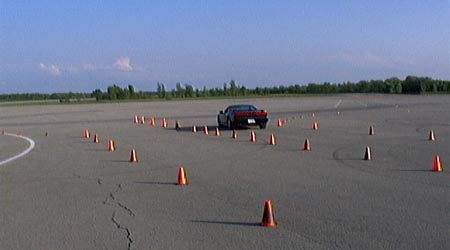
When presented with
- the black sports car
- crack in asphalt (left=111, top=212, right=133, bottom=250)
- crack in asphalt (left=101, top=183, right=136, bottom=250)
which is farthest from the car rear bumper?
crack in asphalt (left=111, top=212, right=133, bottom=250)

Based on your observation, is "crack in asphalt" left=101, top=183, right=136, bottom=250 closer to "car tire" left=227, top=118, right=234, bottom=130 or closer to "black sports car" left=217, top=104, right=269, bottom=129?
"black sports car" left=217, top=104, right=269, bottom=129

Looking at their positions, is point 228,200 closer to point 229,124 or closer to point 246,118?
point 246,118

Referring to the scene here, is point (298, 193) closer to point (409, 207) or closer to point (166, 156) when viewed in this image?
point (409, 207)

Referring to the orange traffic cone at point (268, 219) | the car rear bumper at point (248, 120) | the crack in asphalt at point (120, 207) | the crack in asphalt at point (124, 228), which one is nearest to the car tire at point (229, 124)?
the car rear bumper at point (248, 120)

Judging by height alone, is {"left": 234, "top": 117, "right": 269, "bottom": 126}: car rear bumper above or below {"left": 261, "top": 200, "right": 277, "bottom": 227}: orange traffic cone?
below

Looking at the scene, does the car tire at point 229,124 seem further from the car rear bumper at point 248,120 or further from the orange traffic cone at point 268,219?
the orange traffic cone at point 268,219

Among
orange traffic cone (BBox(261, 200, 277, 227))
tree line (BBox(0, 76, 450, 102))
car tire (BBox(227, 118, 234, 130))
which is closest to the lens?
orange traffic cone (BBox(261, 200, 277, 227))

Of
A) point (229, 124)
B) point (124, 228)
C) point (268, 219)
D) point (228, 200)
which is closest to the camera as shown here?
point (268, 219)

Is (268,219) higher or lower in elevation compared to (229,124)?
higher

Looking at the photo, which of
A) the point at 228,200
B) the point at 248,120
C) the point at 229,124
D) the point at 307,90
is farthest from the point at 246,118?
the point at 307,90

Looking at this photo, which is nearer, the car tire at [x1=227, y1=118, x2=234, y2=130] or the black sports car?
the black sports car

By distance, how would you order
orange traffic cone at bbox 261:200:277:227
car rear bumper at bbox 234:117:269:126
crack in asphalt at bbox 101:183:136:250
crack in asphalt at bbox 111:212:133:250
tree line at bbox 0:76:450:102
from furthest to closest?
tree line at bbox 0:76:450:102 → car rear bumper at bbox 234:117:269:126 → orange traffic cone at bbox 261:200:277:227 → crack in asphalt at bbox 101:183:136:250 → crack in asphalt at bbox 111:212:133:250

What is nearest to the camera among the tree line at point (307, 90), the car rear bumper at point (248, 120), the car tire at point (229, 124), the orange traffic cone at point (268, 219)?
the orange traffic cone at point (268, 219)

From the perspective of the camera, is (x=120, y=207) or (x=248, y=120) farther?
(x=248, y=120)
